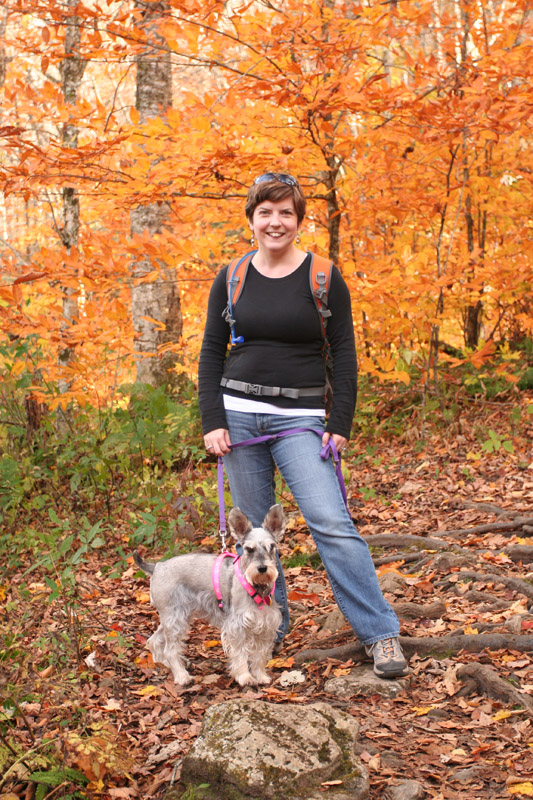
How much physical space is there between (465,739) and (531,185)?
7011 mm

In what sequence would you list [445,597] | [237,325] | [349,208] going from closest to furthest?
[237,325]
[445,597]
[349,208]

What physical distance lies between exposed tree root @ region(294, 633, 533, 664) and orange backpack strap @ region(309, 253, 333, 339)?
6.49 feet

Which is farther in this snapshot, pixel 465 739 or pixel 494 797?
pixel 465 739

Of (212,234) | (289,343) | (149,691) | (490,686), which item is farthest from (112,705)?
(212,234)

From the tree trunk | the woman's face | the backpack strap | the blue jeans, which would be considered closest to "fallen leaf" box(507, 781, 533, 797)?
the blue jeans

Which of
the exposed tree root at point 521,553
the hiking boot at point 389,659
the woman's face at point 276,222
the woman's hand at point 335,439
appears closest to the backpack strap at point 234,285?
the woman's face at point 276,222

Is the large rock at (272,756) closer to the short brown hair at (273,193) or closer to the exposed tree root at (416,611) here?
the exposed tree root at (416,611)

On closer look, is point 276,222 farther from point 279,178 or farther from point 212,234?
point 212,234

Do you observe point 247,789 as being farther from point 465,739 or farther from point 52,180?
point 52,180

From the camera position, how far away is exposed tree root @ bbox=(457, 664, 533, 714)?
11.5 ft

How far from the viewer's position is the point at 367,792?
2.82 meters

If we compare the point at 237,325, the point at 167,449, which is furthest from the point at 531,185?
the point at 237,325

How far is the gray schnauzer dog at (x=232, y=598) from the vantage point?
390 centimetres

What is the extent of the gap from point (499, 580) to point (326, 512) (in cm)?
194
